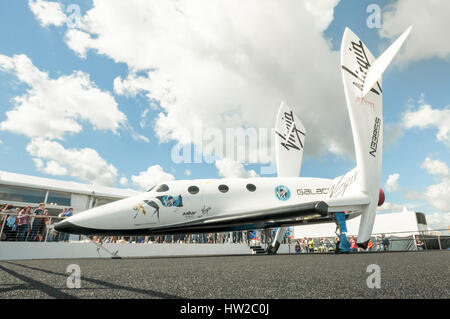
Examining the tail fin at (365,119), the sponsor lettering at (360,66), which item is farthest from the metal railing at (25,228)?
the sponsor lettering at (360,66)

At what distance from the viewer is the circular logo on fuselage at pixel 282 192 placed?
885cm

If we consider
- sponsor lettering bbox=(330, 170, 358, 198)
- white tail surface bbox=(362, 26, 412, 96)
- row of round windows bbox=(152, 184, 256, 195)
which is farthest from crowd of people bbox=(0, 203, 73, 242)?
white tail surface bbox=(362, 26, 412, 96)

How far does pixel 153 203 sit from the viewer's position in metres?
7.93

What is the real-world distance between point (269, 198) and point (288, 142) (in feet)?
13.8

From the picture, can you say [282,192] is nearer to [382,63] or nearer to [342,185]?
[342,185]

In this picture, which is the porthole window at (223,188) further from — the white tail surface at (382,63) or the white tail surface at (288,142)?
the white tail surface at (382,63)

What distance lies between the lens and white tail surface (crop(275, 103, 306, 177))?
11633 mm

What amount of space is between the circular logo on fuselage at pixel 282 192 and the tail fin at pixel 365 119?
219cm

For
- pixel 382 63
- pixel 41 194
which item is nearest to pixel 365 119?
pixel 382 63

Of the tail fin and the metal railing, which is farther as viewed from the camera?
the metal railing

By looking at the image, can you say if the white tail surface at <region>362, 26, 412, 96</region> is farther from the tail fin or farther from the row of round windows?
the row of round windows

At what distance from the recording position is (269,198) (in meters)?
8.75
